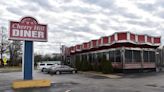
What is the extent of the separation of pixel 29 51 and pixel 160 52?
4268 cm

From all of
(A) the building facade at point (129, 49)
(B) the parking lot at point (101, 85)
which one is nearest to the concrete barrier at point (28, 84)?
(B) the parking lot at point (101, 85)

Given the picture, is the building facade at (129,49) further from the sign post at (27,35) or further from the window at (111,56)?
the sign post at (27,35)

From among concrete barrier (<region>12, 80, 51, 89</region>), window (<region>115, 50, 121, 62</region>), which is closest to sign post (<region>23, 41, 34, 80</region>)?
concrete barrier (<region>12, 80, 51, 89</region>)

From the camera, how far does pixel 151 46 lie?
43.9 meters

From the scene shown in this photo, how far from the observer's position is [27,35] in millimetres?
22516

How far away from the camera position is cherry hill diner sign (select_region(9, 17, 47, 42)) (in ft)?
72.2

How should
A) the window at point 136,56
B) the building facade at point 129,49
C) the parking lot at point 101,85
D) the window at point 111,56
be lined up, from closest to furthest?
the parking lot at point 101,85 < the building facade at point 129,49 < the window at point 136,56 < the window at point 111,56

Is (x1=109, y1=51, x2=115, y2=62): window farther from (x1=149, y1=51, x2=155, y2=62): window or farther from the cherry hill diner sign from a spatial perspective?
the cherry hill diner sign

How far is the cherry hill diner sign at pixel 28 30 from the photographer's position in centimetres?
2202

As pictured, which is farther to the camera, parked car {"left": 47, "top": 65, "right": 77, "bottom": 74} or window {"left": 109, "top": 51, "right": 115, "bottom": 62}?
window {"left": 109, "top": 51, "right": 115, "bottom": 62}

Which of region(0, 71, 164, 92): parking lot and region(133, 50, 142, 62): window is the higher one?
region(133, 50, 142, 62): window

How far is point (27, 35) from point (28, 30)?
1.39 feet

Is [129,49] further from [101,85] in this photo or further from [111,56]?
[101,85]

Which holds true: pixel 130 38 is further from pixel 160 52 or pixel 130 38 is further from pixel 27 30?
pixel 160 52
